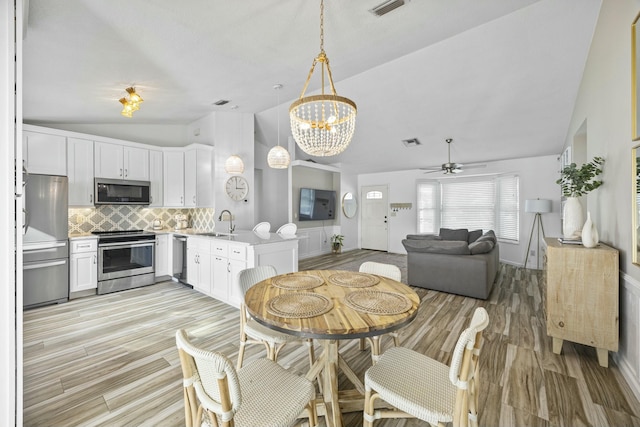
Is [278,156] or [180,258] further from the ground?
[278,156]

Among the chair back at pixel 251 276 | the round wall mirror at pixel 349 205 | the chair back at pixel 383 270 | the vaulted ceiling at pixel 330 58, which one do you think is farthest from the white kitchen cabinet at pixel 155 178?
the round wall mirror at pixel 349 205

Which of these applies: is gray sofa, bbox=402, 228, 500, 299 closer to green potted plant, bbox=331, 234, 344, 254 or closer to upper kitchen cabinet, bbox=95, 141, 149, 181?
green potted plant, bbox=331, 234, 344, 254

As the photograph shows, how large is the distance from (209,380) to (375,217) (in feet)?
25.0

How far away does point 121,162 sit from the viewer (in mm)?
4469

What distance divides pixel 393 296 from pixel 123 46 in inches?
127

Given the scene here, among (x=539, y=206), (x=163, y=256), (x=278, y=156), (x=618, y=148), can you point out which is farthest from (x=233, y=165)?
(x=539, y=206)

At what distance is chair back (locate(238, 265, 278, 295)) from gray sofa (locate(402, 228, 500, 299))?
9.27ft

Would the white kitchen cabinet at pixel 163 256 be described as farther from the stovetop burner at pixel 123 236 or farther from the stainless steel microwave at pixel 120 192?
the stainless steel microwave at pixel 120 192

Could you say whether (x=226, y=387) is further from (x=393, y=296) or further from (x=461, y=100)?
(x=461, y=100)

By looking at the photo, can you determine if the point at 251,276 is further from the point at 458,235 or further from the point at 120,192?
the point at 458,235

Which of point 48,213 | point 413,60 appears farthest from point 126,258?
point 413,60

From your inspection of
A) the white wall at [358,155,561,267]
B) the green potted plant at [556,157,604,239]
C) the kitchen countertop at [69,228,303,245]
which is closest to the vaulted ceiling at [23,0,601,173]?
the white wall at [358,155,561,267]

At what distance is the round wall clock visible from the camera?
5008 millimetres

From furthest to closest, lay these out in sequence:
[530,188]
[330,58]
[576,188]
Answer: [530,188] < [330,58] < [576,188]
